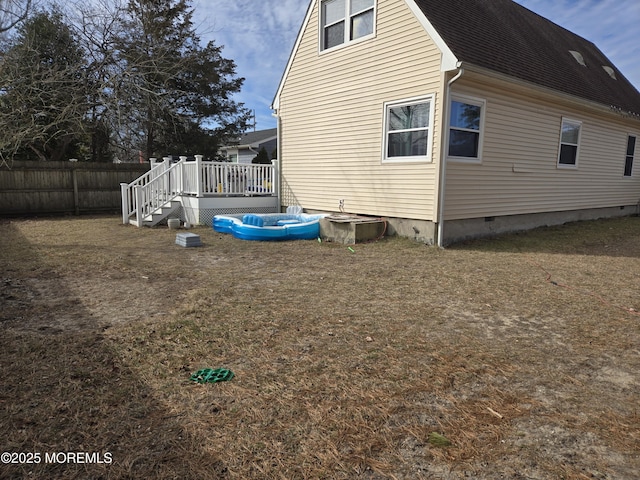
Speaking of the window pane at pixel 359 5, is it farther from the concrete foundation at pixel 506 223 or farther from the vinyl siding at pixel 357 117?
the concrete foundation at pixel 506 223

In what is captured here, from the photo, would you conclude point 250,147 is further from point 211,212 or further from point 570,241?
point 570,241

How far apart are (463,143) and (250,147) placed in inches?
899

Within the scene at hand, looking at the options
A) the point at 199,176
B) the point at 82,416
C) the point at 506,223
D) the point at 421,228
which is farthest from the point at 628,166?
the point at 82,416

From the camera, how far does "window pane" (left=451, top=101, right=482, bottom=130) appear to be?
8039 mm

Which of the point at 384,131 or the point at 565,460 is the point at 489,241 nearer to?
the point at 384,131

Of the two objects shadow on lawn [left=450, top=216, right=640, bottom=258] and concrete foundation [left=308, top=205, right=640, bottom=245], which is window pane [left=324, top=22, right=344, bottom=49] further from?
shadow on lawn [left=450, top=216, right=640, bottom=258]

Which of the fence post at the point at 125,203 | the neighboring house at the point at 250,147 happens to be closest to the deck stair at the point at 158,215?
the fence post at the point at 125,203

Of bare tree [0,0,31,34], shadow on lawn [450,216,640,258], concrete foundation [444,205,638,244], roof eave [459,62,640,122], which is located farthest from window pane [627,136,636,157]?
bare tree [0,0,31,34]

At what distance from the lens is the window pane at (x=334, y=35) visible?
9.98 metres

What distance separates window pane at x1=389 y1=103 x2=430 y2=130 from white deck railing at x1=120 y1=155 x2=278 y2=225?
14.8 ft

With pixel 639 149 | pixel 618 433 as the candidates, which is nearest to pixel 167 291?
pixel 618 433

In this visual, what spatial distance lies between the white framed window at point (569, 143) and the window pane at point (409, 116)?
15.9ft

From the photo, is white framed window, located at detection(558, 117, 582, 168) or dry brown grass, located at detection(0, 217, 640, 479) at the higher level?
white framed window, located at detection(558, 117, 582, 168)

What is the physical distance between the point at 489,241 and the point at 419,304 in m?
5.14
